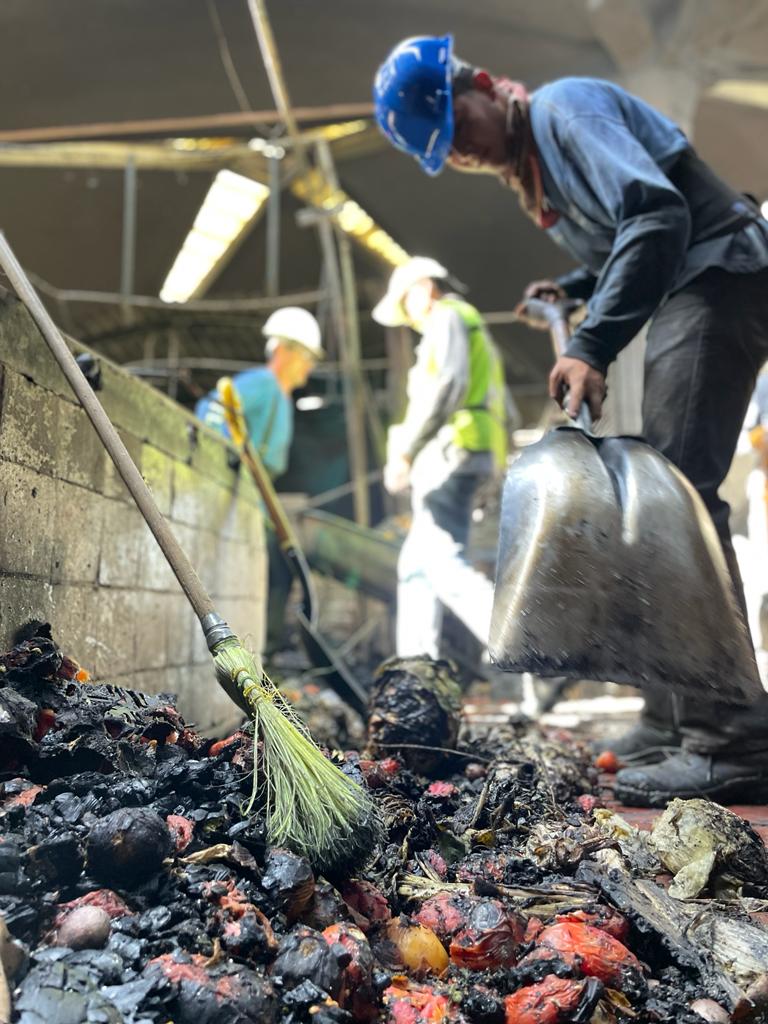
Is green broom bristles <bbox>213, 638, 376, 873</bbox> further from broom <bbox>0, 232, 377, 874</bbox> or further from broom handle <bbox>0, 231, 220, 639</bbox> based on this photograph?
broom handle <bbox>0, 231, 220, 639</bbox>

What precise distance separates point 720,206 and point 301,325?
4856 mm

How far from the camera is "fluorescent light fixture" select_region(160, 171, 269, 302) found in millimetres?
10391

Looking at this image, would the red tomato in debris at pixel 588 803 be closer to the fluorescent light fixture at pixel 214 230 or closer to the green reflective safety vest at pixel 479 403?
the green reflective safety vest at pixel 479 403

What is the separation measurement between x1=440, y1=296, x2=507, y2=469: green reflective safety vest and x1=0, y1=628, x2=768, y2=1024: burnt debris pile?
3122mm

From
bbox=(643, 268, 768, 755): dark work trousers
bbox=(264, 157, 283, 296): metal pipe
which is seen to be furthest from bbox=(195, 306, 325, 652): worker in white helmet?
bbox=(643, 268, 768, 755): dark work trousers

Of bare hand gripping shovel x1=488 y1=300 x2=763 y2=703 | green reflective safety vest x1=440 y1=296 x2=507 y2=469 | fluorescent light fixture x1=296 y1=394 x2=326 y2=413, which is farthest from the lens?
fluorescent light fixture x1=296 y1=394 x2=326 y2=413

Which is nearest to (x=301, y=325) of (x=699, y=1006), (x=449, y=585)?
(x=449, y=585)

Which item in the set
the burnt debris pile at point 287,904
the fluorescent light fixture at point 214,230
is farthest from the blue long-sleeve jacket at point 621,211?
the fluorescent light fixture at point 214,230

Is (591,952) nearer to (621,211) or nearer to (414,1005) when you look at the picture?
(414,1005)

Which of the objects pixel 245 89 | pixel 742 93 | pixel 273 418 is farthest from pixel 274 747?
pixel 742 93

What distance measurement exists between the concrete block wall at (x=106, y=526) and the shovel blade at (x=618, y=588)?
0.89 meters

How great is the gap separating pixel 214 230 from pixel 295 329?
5.29 metres

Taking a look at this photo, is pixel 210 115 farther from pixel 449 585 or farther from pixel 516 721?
pixel 516 721

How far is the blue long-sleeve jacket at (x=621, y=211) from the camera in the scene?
233 cm
